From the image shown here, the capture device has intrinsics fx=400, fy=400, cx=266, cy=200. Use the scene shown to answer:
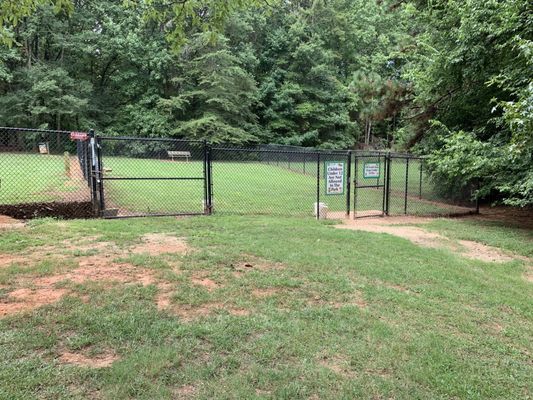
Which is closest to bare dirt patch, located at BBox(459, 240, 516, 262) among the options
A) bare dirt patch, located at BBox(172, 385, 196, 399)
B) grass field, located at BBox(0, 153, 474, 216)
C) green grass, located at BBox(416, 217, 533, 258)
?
green grass, located at BBox(416, 217, 533, 258)

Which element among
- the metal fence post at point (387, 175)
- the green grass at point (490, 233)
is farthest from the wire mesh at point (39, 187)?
the green grass at point (490, 233)

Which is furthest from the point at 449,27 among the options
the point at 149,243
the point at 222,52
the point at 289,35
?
the point at 289,35

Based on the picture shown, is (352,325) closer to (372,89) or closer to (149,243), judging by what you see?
(149,243)

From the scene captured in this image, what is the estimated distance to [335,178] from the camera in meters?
9.67

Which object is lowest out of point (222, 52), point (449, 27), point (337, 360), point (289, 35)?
point (337, 360)

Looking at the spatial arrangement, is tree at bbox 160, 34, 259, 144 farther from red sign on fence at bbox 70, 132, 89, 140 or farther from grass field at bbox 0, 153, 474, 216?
red sign on fence at bbox 70, 132, 89, 140

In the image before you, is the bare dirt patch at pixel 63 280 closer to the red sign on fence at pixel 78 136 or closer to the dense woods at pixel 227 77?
the red sign on fence at pixel 78 136

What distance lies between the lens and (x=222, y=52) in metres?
32.4

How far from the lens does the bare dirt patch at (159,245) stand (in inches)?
218

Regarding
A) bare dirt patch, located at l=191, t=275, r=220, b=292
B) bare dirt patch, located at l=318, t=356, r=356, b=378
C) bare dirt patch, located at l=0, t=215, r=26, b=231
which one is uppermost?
bare dirt patch, located at l=0, t=215, r=26, b=231

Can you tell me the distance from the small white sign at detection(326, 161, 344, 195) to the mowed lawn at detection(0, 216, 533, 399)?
3.61m

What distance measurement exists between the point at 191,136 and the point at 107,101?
31.2 ft

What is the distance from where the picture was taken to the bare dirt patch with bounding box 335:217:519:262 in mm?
6625

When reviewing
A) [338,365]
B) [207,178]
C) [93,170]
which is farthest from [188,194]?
[338,365]
